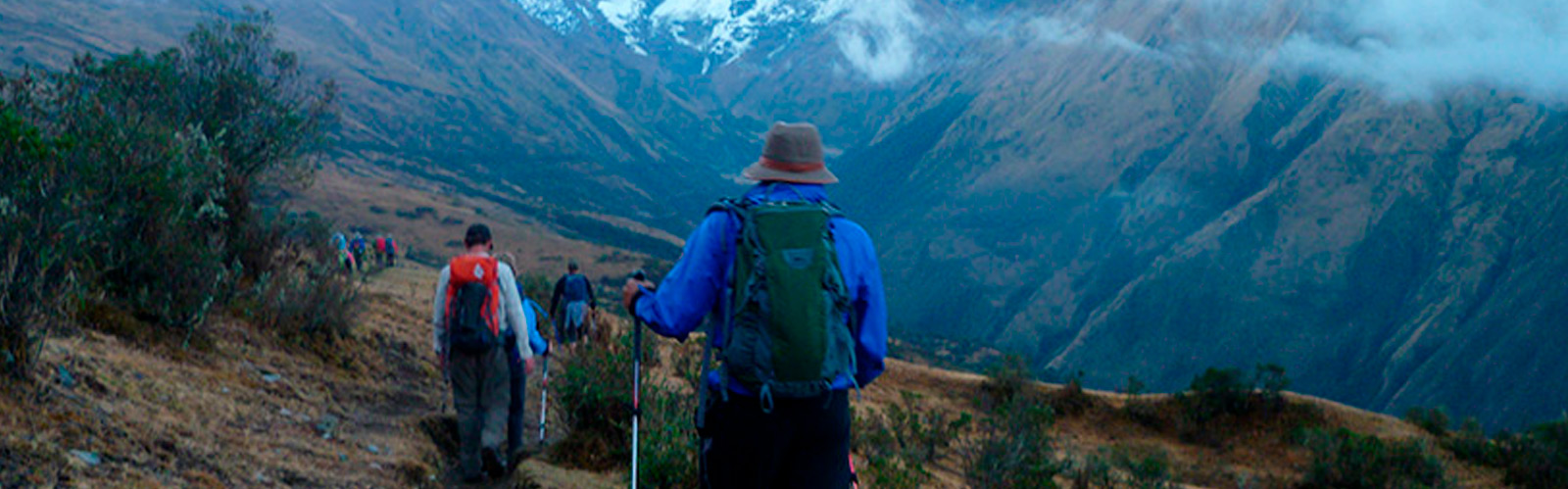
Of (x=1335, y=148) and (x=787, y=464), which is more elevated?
(x=1335, y=148)

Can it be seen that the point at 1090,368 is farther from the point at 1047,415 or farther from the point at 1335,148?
the point at 1047,415

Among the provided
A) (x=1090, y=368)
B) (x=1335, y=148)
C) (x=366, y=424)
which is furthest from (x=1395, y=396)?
(x=366, y=424)

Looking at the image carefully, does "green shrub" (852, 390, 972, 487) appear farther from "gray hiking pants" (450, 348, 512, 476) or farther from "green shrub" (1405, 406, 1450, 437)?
"green shrub" (1405, 406, 1450, 437)

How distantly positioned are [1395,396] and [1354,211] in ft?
113

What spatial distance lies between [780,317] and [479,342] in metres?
3.85

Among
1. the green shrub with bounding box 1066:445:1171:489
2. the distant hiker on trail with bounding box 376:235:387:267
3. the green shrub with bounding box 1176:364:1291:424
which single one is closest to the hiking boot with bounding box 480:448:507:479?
the green shrub with bounding box 1066:445:1171:489

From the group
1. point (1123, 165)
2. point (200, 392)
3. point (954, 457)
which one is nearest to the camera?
point (200, 392)

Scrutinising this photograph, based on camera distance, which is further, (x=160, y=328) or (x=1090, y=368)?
(x=1090, y=368)

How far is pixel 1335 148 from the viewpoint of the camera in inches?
5664

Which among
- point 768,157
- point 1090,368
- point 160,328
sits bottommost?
point 160,328

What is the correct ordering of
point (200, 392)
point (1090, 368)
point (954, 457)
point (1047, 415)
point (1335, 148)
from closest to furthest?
point (200, 392)
point (1047, 415)
point (954, 457)
point (1090, 368)
point (1335, 148)

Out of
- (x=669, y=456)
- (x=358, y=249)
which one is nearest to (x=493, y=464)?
(x=669, y=456)

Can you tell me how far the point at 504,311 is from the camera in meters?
6.77

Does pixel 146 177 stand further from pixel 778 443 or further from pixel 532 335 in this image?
pixel 778 443
